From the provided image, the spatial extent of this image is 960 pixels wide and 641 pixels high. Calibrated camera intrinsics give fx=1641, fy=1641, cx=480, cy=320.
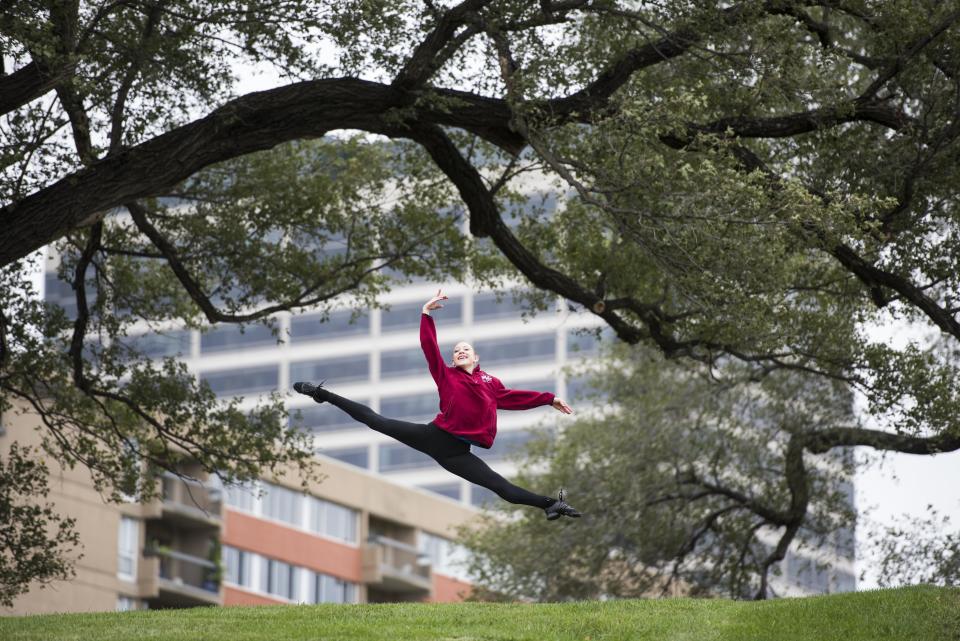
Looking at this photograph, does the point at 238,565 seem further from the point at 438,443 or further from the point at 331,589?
the point at 438,443

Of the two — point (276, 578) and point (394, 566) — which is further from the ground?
point (394, 566)

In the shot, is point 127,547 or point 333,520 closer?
point 127,547

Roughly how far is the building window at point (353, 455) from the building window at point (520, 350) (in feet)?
34.9

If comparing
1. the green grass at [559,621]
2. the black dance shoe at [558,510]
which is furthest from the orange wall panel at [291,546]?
the black dance shoe at [558,510]

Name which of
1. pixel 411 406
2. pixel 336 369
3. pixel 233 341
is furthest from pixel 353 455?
pixel 233 341

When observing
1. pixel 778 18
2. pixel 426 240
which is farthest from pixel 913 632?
pixel 426 240

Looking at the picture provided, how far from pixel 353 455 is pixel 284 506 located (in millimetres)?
51185

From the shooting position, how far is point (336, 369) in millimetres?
120062

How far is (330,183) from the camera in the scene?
26.9 meters

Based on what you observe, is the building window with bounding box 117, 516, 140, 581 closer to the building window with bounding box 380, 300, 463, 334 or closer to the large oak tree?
the large oak tree

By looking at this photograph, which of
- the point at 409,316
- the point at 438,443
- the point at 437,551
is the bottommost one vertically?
the point at 437,551

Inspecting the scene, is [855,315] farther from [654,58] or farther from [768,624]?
[768,624]

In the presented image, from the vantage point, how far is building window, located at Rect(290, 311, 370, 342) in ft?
392

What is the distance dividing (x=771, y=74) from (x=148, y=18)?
811 centimetres
